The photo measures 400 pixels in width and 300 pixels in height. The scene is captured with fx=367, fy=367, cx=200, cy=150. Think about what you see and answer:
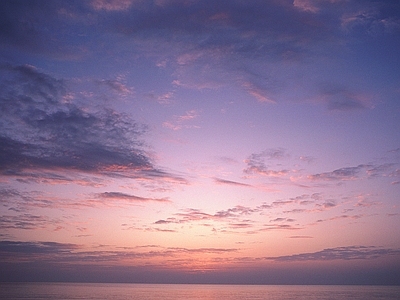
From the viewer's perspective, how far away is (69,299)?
122 meters

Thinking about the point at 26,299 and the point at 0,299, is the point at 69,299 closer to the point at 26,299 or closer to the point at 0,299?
the point at 26,299

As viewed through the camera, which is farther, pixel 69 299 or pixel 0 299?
pixel 69 299

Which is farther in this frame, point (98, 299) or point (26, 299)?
point (98, 299)

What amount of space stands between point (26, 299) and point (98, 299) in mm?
22471

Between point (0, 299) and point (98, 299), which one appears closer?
point (0, 299)

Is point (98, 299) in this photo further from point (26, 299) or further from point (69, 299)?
point (26, 299)

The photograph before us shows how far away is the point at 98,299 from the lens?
125m

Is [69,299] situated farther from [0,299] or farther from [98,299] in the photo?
[0,299]

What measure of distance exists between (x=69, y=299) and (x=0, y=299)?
2054 cm

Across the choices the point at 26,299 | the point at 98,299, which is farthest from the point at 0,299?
the point at 98,299

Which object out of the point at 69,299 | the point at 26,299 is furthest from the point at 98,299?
the point at 26,299

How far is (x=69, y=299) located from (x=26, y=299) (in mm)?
13163

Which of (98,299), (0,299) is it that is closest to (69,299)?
(98,299)

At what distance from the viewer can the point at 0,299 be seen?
114m
